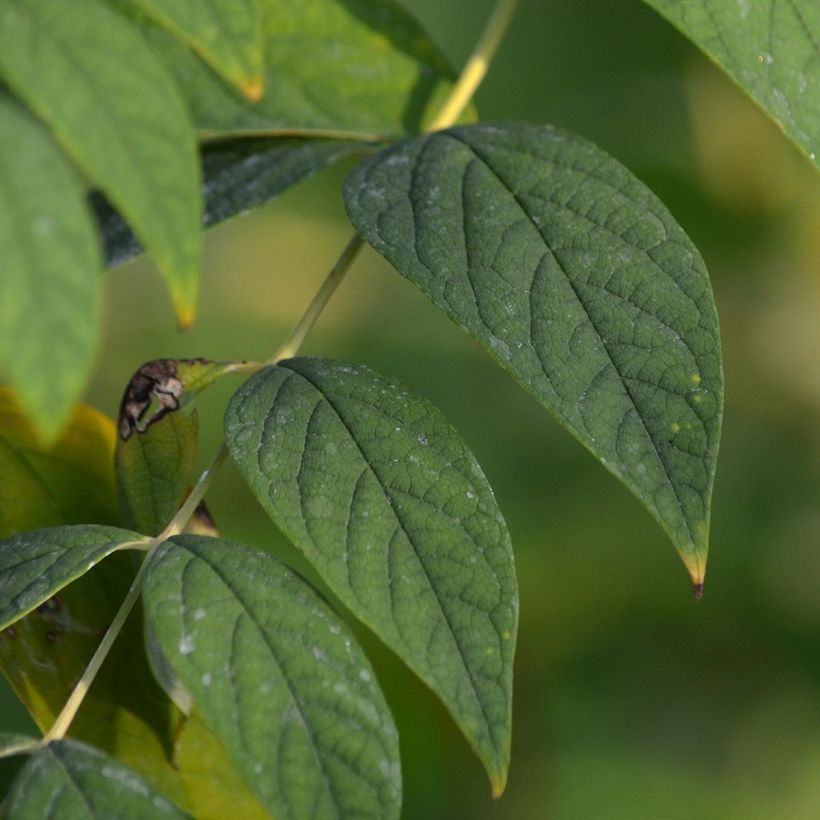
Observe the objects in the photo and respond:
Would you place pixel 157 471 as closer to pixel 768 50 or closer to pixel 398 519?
pixel 398 519

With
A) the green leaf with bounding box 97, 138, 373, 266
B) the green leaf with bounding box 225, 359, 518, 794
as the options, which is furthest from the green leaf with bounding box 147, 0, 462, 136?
the green leaf with bounding box 225, 359, 518, 794

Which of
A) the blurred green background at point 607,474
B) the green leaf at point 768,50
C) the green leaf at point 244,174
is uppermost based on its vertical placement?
the green leaf at point 768,50

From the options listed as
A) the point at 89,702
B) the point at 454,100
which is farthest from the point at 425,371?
the point at 89,702

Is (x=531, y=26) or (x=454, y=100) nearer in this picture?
(x=454, y=100)

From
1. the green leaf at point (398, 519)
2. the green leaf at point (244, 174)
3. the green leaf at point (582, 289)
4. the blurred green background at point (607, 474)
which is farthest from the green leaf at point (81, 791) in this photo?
the blurred green background at point (607, 474)

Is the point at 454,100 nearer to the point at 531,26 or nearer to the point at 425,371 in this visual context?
the point at 425,371

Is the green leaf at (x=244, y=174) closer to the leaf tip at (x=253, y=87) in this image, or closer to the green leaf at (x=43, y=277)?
the leaf tip at (x=253, y=87)

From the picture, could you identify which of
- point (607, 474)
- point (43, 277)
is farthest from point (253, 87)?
point (607, 474)

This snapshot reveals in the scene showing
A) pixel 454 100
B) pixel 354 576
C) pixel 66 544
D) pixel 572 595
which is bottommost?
pixel 572 595

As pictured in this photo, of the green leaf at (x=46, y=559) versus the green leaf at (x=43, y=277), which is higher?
the green leaf at (x=43, y=277)
